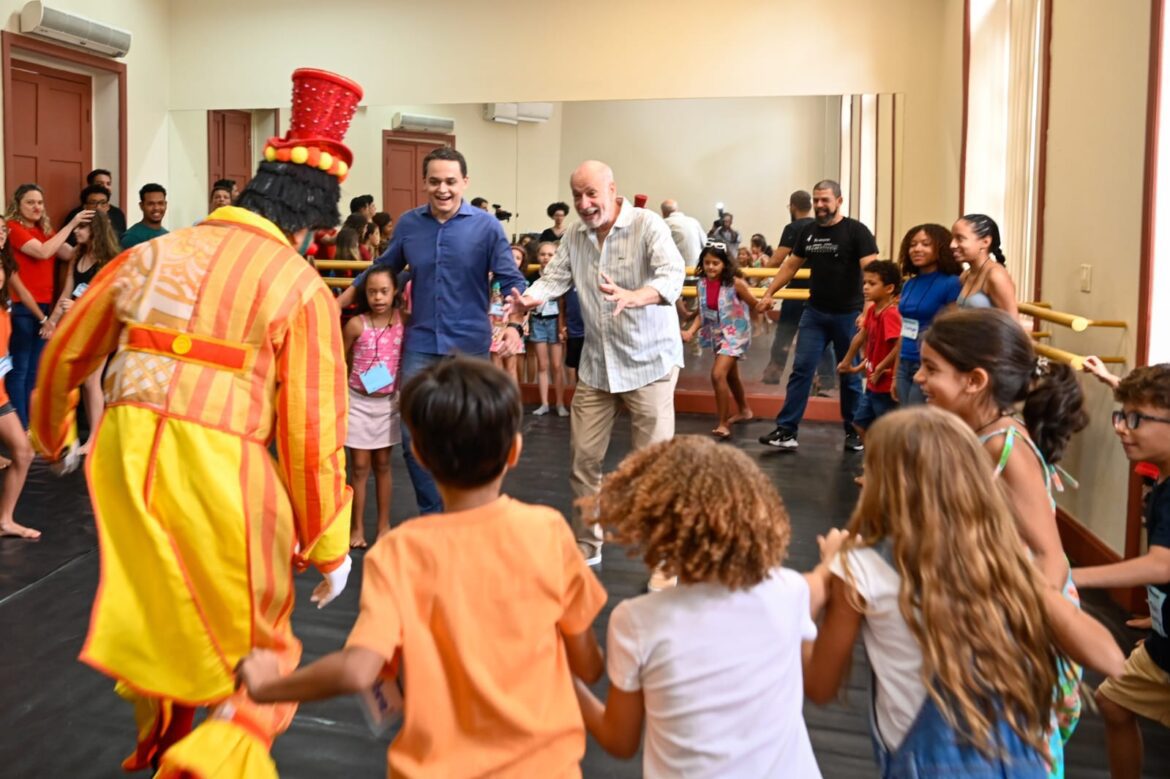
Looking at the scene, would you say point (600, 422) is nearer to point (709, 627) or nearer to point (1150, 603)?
point (1150, 603)

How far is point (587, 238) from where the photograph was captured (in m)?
4.34

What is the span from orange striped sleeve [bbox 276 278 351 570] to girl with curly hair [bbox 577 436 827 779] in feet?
2.93

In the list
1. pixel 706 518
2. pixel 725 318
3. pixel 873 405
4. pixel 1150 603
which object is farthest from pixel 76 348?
pixel 725 318

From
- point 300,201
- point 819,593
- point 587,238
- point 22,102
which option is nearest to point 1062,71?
point 587,238

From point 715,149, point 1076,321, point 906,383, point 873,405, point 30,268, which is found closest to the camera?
point 1076,321

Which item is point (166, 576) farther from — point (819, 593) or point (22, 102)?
point (22, 102)

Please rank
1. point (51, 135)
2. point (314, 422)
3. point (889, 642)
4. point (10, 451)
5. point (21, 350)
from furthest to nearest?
point (51, 135) < point (21, 350) < point (10, 451) < point (314, 422) < point (889, 642)

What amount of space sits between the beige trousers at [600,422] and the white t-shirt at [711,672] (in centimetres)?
269

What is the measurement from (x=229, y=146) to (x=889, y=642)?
345 inches

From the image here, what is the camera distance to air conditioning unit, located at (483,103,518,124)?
8820 millimetres

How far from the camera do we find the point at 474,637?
1.59m

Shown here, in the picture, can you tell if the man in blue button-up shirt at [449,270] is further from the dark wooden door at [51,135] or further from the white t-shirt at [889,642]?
the dark wooden door at [51,135]

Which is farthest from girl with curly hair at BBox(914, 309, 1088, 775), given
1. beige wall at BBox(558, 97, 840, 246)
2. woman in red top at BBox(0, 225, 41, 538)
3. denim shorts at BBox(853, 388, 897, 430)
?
beige wall at BBox(558, 97, 840, 246)

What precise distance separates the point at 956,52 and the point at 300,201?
20.0 feet
